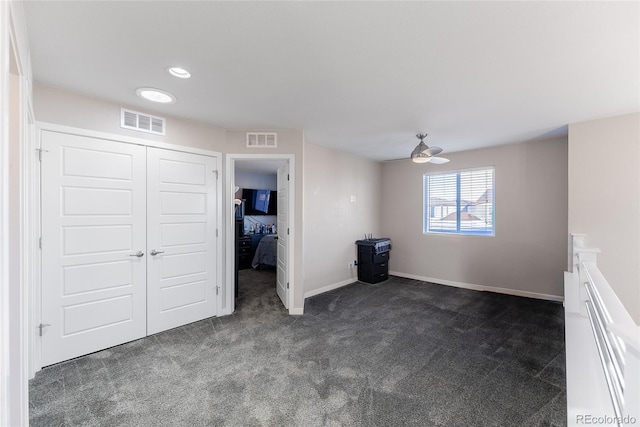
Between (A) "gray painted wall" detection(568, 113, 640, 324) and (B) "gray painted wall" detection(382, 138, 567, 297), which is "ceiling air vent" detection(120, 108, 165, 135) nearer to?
(B) "gray painted wall" detection(382, 138, 567, 297)

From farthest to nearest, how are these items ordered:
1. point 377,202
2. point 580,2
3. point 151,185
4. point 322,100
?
point 377,202
point 151,185
point 322,100
point 580,2

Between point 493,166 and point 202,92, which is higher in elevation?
point 202,92

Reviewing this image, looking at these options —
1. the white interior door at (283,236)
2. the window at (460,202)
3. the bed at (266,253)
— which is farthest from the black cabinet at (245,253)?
the window at (460,202)

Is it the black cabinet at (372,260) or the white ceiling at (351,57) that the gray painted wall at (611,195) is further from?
the black cabinet at (372,260)

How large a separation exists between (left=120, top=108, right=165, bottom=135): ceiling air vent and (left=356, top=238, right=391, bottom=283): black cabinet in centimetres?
375

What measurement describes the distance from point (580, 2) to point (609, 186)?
2554 mm

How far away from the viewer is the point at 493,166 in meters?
4.54

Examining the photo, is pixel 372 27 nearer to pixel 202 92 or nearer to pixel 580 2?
pixel 580 2

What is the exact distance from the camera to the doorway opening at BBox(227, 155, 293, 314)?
11.8 feet

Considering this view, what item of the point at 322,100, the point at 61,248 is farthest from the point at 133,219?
the point at 322,100

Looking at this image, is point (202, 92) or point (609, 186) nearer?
point (202, 92)

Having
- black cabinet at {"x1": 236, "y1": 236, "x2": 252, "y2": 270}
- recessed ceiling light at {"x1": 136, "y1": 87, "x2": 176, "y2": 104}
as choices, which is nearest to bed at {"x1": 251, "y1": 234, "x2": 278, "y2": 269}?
black cabinet at {"x1": 236, "y1": 236, "x2": 252, "y2": 270}

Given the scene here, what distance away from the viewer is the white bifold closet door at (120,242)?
7.91 ft

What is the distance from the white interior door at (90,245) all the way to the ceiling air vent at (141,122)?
22cm
